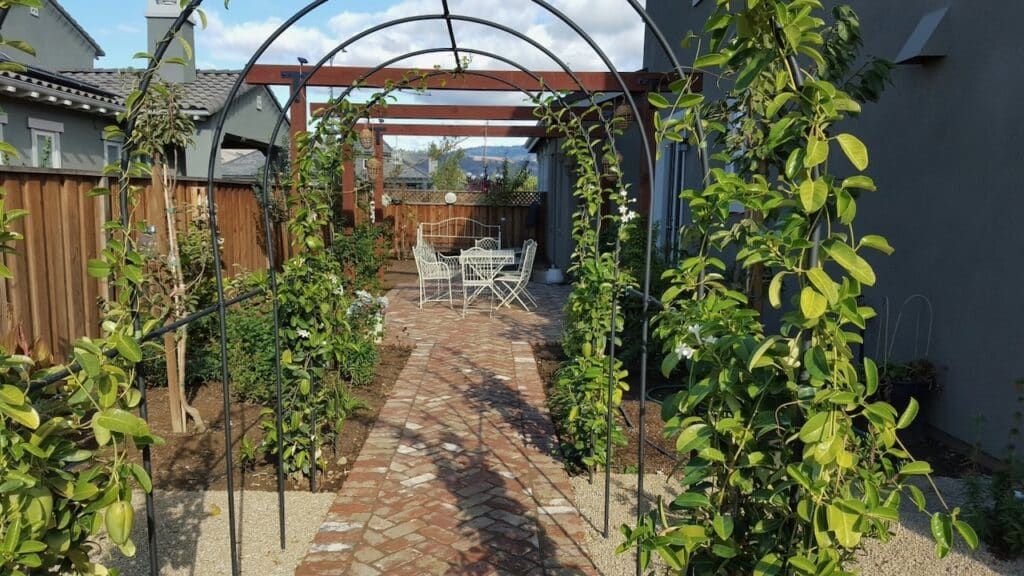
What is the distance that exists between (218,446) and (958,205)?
447cm

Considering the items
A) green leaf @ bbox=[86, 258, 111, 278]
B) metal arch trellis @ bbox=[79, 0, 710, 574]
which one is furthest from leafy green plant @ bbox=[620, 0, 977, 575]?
green leaf @ bbox=[86, 258, 111, 278]

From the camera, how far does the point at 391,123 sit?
1277cm

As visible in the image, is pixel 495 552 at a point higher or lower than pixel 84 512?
lower

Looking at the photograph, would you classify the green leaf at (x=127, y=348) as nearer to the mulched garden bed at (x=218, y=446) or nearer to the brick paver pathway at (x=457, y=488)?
the brick paver pathway at (x=457, y=488)

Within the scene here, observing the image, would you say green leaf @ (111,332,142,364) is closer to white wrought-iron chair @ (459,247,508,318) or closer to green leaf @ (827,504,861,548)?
green leaf @ (827,504,861,548)

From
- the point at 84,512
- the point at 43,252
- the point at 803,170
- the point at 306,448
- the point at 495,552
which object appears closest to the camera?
the point at 803,170

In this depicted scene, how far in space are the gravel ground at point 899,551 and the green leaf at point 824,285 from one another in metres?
1.68

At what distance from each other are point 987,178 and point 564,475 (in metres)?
2.78

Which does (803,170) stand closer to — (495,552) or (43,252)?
(495,552)

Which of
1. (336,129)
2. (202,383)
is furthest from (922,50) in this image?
(202,383)

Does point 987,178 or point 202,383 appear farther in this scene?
point 202,383

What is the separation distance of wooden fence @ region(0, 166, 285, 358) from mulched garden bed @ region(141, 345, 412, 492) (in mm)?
775

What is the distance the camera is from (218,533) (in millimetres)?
3195

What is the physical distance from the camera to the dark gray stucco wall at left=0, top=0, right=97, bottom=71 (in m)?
12.5
